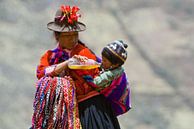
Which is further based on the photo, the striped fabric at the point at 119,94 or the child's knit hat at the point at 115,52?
the striped fabric at the point at 119,94

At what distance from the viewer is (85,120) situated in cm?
428

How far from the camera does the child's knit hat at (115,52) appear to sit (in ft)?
13.9

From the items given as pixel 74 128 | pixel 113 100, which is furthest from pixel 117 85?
pixel 74 128

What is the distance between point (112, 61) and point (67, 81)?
345mm

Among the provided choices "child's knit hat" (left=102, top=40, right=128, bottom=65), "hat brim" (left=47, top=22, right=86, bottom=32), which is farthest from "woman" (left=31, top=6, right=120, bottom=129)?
"child's knit hat" (left=102, top=40, right=128, bottom=65)

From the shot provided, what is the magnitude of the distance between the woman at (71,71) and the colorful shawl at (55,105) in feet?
0.09

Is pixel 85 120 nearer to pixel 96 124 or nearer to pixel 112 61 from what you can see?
pixel 96 124

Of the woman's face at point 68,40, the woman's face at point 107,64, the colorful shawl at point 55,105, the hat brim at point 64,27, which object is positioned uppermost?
the hat brim at point 64,27

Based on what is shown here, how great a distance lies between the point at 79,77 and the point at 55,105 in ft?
0.87

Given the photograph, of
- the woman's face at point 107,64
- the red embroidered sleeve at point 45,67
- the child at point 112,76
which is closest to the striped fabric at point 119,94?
the child at point 112,76

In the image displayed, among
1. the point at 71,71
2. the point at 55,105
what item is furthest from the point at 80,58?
the point at 55,105

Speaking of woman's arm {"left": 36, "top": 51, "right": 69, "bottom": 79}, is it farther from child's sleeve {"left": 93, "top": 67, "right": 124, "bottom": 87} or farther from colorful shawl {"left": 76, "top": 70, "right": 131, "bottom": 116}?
child's sleeve {"left": 93, "top": 67, "right": 124, "bottom": 87}

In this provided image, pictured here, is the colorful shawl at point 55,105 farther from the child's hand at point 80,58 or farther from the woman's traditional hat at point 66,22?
the woman's traditional hat at point 66,22

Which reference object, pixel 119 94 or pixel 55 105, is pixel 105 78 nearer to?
pixel 119 94
